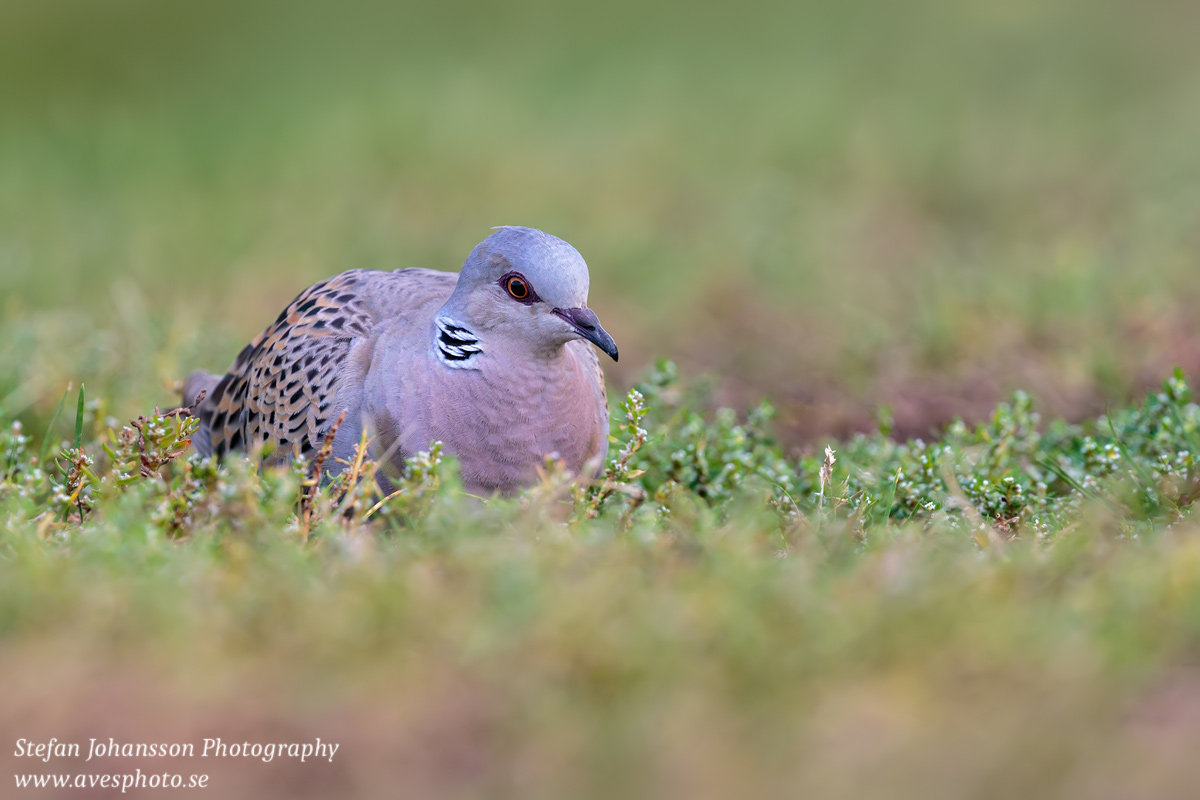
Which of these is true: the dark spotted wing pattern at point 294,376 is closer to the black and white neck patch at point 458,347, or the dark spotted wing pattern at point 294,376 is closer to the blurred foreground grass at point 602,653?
the black and white neck patch at point 458,347

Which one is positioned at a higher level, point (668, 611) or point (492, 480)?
point (492, 480)

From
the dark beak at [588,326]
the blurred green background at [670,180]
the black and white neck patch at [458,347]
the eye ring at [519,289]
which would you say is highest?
the blurred green background at [670,180]

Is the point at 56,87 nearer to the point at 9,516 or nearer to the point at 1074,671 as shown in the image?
the point at 9,516

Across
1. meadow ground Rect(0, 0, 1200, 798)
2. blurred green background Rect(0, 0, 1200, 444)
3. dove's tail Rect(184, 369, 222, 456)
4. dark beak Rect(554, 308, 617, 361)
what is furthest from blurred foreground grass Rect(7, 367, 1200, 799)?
blurred green background Rect(0, 0, 1200, 444)

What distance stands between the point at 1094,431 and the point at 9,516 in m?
3.50

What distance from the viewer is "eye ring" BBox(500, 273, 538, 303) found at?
12.7 feet

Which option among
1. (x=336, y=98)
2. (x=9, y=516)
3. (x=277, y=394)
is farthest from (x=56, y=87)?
(x=9, y=516)

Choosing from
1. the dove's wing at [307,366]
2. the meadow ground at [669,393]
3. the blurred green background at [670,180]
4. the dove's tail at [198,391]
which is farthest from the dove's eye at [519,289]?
the blurred green background at [670,180]

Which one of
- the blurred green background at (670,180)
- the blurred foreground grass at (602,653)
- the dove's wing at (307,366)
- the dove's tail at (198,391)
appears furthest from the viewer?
the blurred green background at (670,180)

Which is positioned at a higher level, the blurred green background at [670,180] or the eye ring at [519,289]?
the blurred green background at [670,180]

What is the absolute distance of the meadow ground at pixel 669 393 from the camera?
242 cm

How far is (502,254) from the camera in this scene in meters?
3.91

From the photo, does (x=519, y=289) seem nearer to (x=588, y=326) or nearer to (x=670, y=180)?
(x=588, y=326)

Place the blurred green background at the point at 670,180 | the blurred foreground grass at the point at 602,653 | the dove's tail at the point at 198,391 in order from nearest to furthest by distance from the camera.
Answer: the blurred foreground grass at the point at 602,653, the dove's tail at the point at 198,391, the blurred green background at the point at 670,180
